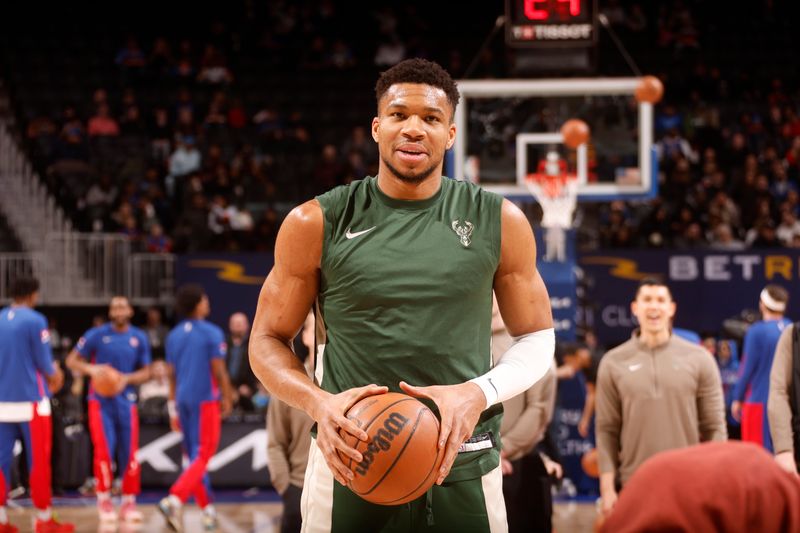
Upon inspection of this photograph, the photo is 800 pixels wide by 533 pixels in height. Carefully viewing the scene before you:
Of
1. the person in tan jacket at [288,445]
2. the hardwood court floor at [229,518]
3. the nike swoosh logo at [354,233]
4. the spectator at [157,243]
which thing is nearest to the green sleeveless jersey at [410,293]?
the nike swoosh logo at [354,233]

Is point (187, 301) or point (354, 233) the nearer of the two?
point (354, 233)

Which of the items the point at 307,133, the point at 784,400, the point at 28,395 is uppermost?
the point at 307,133

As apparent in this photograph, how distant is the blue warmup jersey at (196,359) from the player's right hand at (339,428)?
617 cm

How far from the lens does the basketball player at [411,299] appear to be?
2.86m

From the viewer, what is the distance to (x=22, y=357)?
27.2ft

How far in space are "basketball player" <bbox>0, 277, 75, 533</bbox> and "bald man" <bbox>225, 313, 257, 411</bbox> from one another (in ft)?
9.87

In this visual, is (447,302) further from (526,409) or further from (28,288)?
(28,288)

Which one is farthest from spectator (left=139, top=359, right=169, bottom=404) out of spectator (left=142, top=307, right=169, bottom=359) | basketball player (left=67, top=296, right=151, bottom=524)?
basketball player (left=67, top=296, right=151, bottom=524)

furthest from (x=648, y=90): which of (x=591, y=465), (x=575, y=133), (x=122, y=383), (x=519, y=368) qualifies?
(x=519, y=368)

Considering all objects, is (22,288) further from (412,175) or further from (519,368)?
(519,368)

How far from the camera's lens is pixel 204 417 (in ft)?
28.6

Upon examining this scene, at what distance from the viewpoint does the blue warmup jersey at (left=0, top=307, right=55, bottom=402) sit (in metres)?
8.27

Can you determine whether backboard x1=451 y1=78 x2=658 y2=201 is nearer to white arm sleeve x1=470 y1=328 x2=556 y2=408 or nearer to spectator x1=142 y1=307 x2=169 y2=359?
Result: spectator x1=142 y1=307 x2=169 y2=359

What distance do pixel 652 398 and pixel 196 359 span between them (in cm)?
412
